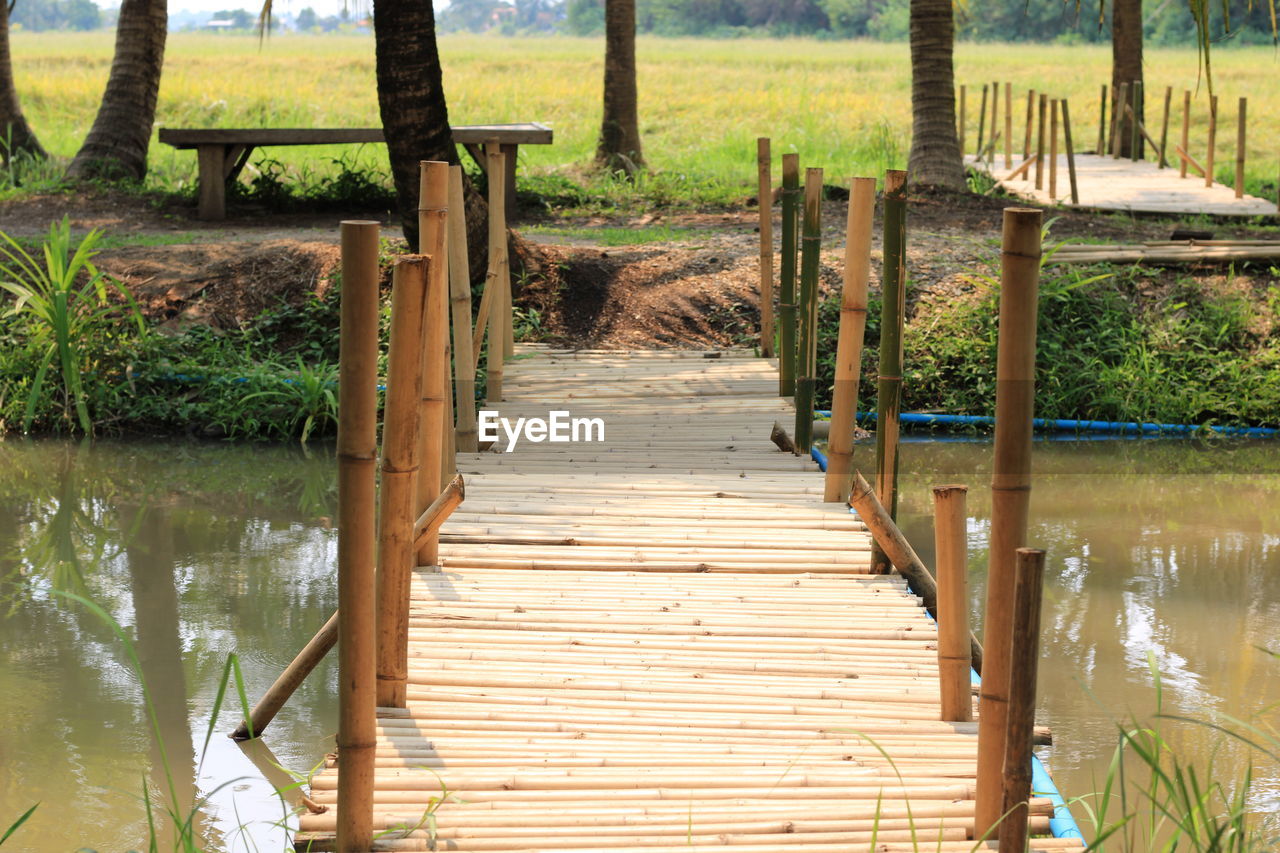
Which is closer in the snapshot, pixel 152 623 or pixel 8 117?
pixel 152 623

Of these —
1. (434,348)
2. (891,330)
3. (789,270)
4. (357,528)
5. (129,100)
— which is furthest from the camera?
(129,100)

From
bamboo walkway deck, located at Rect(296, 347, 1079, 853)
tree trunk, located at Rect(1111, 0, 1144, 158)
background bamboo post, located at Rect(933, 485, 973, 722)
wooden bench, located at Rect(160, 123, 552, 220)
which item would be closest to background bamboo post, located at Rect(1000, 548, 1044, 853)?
bamboo walkway deck, located at Rect(296, 347, 1079, 853)

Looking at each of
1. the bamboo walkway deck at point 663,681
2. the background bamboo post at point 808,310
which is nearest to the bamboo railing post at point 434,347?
the bamboo walkway deck at point 663,681

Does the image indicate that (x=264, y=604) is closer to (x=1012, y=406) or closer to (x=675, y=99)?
(x=1012, y=406)

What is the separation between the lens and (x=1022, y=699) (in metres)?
2.02

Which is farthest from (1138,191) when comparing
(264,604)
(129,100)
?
(264,604)

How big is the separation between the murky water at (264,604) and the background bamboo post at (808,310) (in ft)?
2.46

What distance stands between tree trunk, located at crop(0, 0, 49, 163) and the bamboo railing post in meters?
9.36

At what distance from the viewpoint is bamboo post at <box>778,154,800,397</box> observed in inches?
223

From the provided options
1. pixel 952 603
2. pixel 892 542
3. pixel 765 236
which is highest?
pixel 765 236

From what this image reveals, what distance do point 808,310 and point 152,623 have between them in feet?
8.23

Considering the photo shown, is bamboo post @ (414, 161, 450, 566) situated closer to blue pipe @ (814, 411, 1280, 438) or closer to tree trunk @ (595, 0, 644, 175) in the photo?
blue pipe @ (814, 411, 1280, 438)

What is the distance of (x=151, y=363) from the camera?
24.0 ft

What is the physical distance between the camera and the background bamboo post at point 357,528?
2.11 metres
